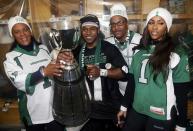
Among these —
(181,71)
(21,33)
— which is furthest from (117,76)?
(21,33)

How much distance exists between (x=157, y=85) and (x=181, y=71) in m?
0.16

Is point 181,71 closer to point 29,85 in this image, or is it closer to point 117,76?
point 117,76

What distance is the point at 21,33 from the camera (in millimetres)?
1853

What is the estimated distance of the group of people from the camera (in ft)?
5.21

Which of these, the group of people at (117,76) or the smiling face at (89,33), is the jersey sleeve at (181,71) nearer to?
the group of people at (117,76)

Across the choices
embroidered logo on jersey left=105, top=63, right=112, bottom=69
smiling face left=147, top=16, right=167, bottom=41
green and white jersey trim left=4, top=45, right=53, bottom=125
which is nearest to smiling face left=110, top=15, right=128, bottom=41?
embroidered logo on jersey left=105, top=63, right=112, bottom=69

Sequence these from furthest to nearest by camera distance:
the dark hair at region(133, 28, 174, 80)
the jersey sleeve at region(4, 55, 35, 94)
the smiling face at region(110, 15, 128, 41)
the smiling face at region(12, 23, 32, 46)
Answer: the smiling face at region(110, 15, 128, 41)
the smiling face at region(12, 23, 32, 46)
the jersey sleeve at region(4, 55, 35, 94)
the dark hair at region(133, 28, 174, 80)

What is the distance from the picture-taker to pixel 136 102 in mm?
1728

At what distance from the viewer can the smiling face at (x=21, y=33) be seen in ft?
6.07

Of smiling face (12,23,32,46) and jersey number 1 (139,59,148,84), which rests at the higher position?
smiling face (12,23,32,46)

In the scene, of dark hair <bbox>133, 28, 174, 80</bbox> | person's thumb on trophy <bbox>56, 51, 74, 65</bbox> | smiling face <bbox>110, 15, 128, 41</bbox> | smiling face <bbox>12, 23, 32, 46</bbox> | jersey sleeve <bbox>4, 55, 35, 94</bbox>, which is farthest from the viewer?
smiling face <bbox>110, 15, 128, 41</bbox>

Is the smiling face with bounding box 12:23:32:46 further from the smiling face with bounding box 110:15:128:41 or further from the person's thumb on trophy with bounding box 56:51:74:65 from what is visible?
the smiling face with bounding box 110:15:128:41

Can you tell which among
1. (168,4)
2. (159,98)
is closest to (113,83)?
(159,98)

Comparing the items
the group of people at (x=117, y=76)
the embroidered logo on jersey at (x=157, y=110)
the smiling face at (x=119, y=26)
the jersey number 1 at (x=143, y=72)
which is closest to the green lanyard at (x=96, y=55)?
the group of people at (x=117, y=76)
